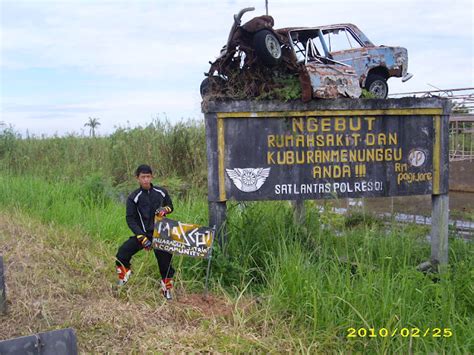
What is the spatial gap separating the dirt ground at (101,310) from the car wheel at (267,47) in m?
2.16

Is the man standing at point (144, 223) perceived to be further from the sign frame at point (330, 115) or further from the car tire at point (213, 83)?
the car tire at point (213, 83)

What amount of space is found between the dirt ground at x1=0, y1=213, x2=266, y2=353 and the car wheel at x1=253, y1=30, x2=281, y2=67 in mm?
2162

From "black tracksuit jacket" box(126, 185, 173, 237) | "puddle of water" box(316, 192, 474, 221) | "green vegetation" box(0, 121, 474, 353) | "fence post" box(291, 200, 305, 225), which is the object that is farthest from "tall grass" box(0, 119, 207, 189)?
"black tracksuit jacket" box(126, 185, 173, 237)

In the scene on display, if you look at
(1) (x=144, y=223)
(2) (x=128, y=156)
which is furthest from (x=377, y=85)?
(2) (x=128, y=156)

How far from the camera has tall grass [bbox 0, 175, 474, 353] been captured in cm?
336

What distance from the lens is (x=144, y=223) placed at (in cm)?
423

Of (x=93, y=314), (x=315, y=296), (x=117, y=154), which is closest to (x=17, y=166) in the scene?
(x=117, y=154)

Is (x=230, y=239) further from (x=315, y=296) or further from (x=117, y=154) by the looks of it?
(x=117, y=154)

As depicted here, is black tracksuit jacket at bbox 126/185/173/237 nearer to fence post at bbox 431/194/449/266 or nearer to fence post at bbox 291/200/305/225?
fence post at bbox 291/200/305/225

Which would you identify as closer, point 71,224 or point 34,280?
point 34,280

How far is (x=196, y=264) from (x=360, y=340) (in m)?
1.68

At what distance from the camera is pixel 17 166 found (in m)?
11.0
